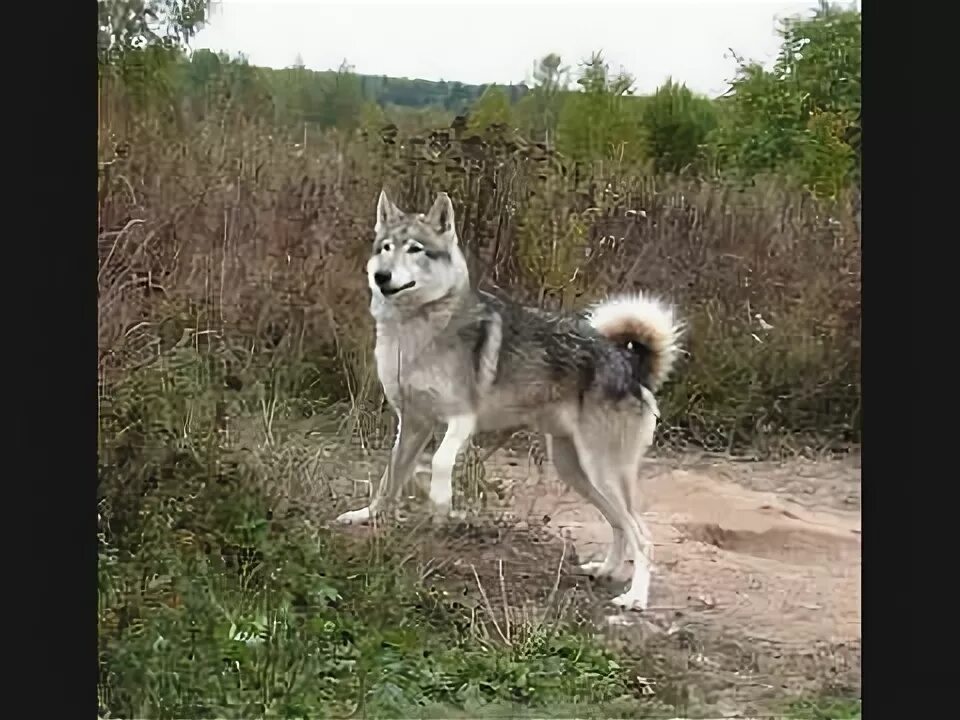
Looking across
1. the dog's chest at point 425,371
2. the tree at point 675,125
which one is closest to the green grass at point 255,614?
the dog's chest at point 425,371

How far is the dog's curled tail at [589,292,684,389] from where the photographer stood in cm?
335

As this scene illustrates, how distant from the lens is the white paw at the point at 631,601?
3.34 metres

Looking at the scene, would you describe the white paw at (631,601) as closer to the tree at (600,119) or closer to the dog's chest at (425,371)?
the dog's chest at (425,371)

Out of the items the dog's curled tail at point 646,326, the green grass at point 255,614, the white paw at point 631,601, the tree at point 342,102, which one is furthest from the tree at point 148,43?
the white paw at point 631,601

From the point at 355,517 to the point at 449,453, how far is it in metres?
0.30

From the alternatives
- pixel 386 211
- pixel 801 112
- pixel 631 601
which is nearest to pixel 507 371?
pixel 386 211

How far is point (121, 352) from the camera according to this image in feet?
10.9

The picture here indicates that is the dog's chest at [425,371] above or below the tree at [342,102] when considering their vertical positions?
below

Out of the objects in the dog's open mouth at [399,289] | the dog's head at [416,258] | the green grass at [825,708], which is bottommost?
the green grass at [825,708]

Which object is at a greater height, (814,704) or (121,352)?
(121,352)

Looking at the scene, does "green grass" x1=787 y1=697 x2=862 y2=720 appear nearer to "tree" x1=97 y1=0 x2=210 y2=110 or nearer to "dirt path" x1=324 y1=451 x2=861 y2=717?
"dirt path" x1=324 y1=451 x2=861 y2=717

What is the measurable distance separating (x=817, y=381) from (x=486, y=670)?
113 centimetres
